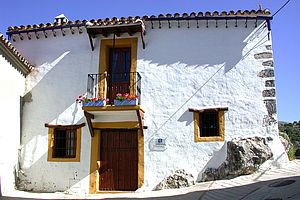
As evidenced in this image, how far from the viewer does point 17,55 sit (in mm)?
10641

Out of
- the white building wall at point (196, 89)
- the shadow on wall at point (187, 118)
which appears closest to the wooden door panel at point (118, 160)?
the white building wall at point (196, 89)

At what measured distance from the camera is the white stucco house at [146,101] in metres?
10.3

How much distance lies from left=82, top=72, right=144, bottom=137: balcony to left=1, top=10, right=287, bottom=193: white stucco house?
0.11 feet

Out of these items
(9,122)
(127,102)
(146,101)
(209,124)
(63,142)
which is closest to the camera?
(127,102)

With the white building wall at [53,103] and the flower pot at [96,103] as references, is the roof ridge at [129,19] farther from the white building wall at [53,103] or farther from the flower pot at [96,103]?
the flower pot at [96,103]

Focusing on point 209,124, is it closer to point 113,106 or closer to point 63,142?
point 113,106

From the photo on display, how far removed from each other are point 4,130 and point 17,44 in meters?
3.64

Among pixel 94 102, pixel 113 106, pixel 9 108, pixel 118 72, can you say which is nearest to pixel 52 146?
pixel 9 108

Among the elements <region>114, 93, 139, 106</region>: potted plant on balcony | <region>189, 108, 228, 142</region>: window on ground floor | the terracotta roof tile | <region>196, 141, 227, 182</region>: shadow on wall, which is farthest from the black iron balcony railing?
<region>196, 141, 227, 182</region>: shadow on wall

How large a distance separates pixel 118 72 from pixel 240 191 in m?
5.78

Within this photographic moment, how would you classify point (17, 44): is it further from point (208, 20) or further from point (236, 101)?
point (236, 101)

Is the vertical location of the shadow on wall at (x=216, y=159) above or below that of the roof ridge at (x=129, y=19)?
below

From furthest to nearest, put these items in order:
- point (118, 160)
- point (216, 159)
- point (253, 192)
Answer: point (118, 160)
point (216, 159)
point (253, 192)

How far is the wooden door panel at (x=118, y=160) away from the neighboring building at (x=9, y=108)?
290 cm
